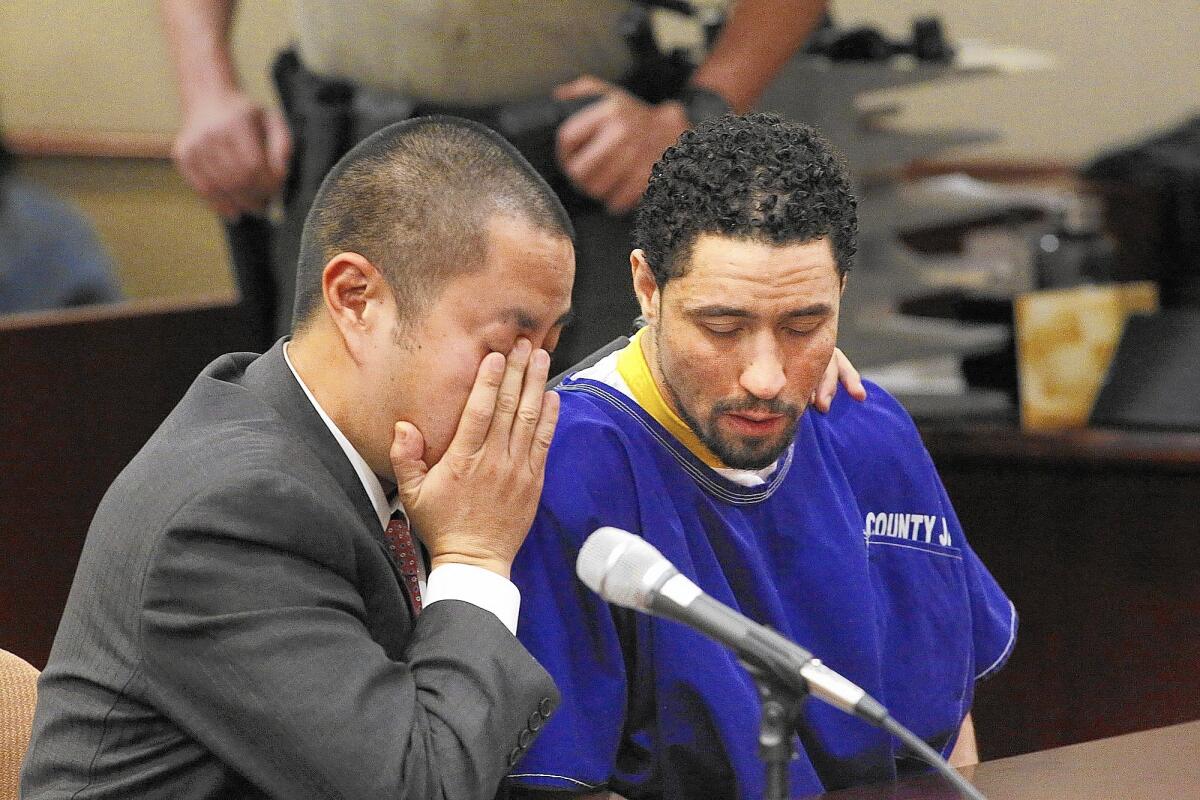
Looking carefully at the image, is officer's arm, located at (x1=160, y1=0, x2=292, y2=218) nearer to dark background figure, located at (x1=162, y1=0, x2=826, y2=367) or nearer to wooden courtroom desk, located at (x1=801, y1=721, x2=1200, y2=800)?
dark background figure, located at (x1=162, y1=0, x2=826, y2=367)

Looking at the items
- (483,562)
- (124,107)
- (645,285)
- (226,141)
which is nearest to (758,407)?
(645,285)

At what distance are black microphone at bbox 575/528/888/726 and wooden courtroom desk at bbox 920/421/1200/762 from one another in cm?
186

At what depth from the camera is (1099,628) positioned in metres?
2.90

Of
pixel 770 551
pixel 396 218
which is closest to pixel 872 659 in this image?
pixel 770 551

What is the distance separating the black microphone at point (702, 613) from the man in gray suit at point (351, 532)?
242mm

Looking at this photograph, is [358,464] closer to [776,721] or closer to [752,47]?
[776,721]

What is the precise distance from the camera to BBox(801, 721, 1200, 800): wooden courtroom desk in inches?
54.4

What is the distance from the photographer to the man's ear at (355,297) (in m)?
1.48

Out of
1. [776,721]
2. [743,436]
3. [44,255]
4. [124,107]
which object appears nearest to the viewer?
[776,721]

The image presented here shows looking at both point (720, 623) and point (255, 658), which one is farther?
point (255, 658)

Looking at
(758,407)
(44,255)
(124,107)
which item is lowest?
(44,255)

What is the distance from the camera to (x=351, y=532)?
1.39 meters

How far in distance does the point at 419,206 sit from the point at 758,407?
37 cm

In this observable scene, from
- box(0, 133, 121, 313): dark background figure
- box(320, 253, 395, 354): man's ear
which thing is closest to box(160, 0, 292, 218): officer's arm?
box(320, 253, 395, 354): man's ear
